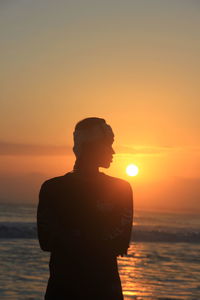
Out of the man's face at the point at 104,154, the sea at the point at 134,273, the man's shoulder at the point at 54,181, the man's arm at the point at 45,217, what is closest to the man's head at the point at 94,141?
the man's face at the point at 104,154

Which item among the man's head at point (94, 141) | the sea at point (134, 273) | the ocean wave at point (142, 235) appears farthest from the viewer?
the ocean wave at point (142, 235)

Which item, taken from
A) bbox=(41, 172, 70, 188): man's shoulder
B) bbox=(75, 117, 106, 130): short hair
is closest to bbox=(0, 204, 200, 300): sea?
bbox=(41, 172, 70, 188): man's shoulder

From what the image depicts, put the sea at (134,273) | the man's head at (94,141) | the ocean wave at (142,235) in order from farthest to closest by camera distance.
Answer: the ocean wave at (142,235)
the sea at (134,273)
the man's head at (94,141)

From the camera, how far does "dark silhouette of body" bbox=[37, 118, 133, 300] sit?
3.11m

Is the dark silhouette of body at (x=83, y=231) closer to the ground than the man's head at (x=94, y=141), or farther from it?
closer to the ground

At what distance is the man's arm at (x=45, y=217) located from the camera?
10.2ft

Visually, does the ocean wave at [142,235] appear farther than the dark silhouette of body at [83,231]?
Yes

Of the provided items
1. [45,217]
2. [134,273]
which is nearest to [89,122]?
[45,217]

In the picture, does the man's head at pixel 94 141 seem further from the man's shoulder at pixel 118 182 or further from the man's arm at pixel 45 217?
the man's arm at pixel 45 217

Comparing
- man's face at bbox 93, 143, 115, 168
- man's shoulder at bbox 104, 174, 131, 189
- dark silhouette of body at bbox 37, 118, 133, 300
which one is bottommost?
dark silhouette of body at bbox 37, 118, 133, 300

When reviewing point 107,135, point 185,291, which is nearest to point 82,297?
point 107,135

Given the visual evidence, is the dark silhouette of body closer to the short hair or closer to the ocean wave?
the short hair

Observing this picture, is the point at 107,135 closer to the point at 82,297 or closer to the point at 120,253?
the point at 120,253

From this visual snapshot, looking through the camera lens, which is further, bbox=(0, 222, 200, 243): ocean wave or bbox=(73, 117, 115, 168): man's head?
bbox=(0, 222, 200, 243): ocean wave
